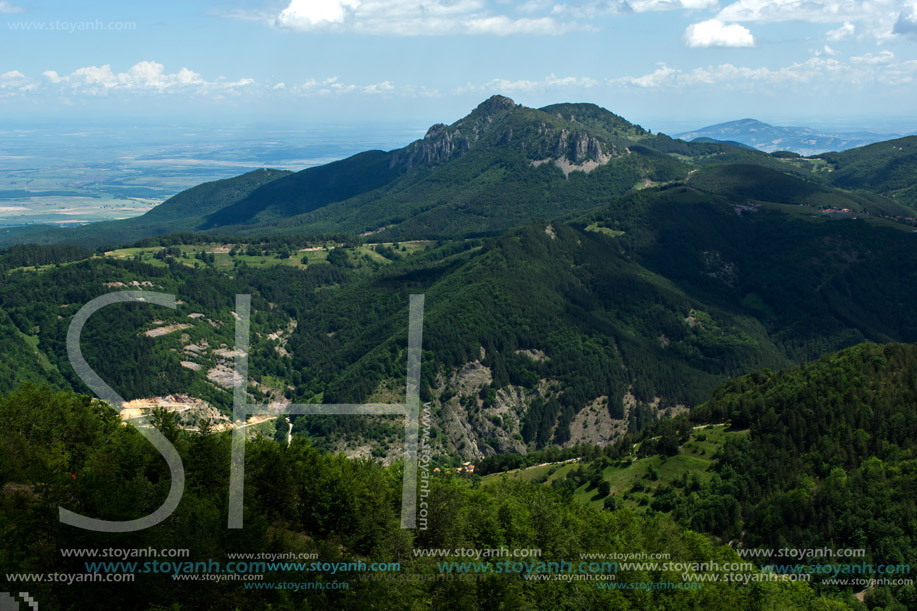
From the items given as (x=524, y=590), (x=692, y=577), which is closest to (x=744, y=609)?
(x=692, y=577)

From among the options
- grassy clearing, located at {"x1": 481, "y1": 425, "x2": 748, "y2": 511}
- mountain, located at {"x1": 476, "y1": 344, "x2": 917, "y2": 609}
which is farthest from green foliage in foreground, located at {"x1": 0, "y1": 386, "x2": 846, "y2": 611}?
grassy clearing, located at {"x1": 481, "y1": 425, "x2": 748, "y2": 511}

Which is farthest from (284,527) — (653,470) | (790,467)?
(790,467)

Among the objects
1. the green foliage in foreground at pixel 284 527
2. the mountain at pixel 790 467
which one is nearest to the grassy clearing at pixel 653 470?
the mountain at pixel 790 467

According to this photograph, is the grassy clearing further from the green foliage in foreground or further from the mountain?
the green foliage in foreground

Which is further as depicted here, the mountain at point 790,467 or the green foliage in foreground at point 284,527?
the mountain at point 790,467

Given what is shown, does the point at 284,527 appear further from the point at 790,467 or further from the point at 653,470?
the point at 790,467

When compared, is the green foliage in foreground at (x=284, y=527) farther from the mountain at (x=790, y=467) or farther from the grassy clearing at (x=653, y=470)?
the grassy clearing at (x=653, y=470)

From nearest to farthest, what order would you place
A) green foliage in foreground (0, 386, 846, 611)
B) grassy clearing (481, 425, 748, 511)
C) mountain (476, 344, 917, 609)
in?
green foliage in foreground (0, 386, 846, 611)
mountain (476, 344, 917, 609)
grassy clearing (481, 425, 748, 511)

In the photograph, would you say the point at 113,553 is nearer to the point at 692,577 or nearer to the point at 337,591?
the point at 337,591
